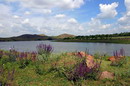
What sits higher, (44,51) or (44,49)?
(44,49)

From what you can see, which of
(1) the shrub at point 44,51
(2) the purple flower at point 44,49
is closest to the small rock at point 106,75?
(1) the shrub at point 44,51

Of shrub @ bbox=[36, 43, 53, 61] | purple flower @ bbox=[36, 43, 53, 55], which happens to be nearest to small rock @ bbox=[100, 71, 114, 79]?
→ shrub @ bbox=[36, 43, 53, 61]

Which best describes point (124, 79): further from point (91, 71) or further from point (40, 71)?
point (40, 71)

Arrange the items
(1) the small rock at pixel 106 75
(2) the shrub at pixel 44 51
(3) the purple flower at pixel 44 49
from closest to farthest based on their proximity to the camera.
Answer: (1) the small rock at pixel 106 75
(2) the shrub at pixel 44 51
(3) the purple flower at pixel 44 49

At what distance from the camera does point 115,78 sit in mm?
8758

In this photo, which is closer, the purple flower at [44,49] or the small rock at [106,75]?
the small rock at [106,75]

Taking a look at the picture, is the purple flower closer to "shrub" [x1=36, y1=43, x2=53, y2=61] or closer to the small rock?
"shrub" [x1=36, y1=43, x2=53, y2=61]

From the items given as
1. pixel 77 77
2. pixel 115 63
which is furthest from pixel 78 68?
pixel 115 63

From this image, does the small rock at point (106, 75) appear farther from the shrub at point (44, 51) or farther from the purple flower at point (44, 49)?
the purple flower at point (44, 49)

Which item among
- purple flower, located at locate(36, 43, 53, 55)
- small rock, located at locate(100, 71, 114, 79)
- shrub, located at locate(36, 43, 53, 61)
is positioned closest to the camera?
small rock, located at locate(100, 71, 114, 79)

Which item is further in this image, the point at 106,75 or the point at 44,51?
the point at 44,51

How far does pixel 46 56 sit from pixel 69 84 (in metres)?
5.08

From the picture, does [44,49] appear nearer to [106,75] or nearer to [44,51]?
[44,51]

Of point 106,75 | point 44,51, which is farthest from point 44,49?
point 106,75
